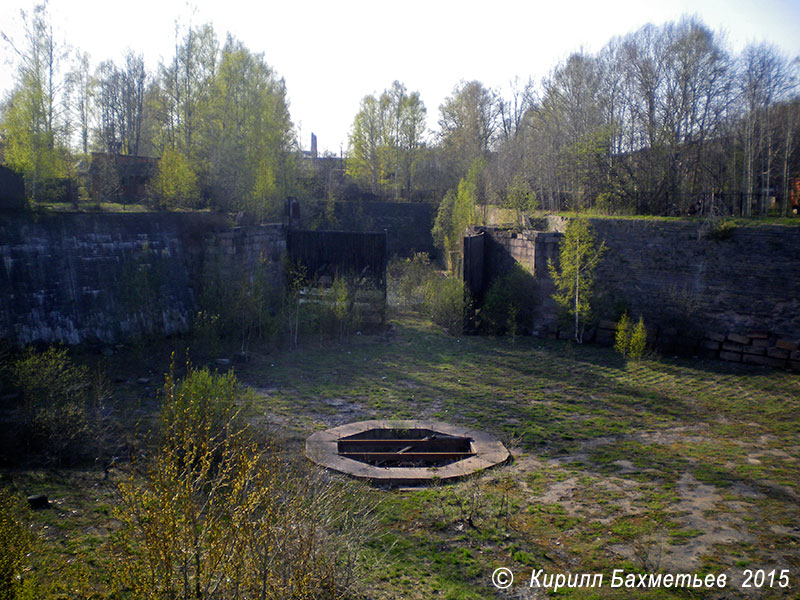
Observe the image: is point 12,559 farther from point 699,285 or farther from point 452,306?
point 699,285

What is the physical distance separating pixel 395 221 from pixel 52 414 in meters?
24.4

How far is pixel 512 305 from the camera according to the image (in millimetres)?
14039

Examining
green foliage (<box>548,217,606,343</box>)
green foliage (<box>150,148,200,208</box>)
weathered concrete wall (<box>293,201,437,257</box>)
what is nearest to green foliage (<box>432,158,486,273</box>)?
weathered concrete wall (<box>293,201,437,257</box>)

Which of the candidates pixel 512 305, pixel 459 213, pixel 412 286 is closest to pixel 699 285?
pixel 512 305

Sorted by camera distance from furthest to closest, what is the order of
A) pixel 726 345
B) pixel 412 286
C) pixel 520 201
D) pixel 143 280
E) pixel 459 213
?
pixel 459 213, pixel 412 286, pixel 520 201, pixel 726 345, pixel 143 280

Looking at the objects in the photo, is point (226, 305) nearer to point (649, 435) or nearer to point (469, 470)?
point (469, 470)

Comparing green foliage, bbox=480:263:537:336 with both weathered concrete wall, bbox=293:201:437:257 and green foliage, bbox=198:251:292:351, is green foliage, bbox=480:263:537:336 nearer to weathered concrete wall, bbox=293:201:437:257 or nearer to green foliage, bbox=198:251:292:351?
green foliage, bbox=198:251:292:351

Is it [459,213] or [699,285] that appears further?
[459,213]

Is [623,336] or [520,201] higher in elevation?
[520,201]

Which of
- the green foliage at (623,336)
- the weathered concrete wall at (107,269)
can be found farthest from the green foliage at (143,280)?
the green foliage at (623,336)

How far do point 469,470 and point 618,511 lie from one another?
173 centimetres

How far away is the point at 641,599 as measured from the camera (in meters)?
4.05

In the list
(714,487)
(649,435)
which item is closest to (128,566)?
(714,487)

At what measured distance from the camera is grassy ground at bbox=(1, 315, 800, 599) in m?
4.56
